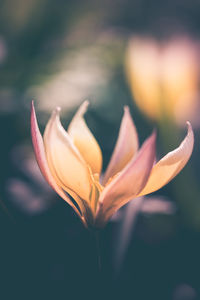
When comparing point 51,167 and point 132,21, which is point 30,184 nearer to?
point 51,167

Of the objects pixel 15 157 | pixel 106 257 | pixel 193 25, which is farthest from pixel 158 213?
pixel 193 25

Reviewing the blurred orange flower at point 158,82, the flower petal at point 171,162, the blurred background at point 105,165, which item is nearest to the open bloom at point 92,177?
the flower petal at point 171,162

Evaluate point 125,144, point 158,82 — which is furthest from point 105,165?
point 125,144

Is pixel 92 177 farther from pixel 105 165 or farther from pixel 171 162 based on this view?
pixel 105 165

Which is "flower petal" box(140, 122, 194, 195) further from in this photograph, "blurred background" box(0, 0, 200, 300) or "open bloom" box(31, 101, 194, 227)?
"blurred background" box(0, 0, 200, 300)

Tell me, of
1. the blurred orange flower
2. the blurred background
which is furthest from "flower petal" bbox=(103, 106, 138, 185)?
the blurred orange flower

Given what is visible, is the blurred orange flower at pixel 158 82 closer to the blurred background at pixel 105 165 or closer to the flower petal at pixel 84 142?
the blurred background at pixel 105 165
